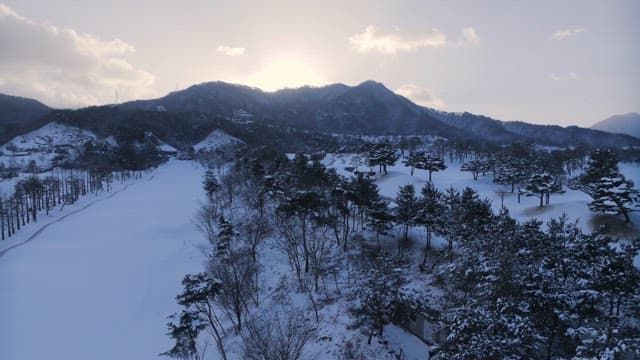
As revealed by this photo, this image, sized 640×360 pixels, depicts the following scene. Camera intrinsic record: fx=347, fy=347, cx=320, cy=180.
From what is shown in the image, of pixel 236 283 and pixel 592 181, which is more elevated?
pixel 592 181

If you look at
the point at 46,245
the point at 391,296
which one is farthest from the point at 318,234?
the point at 46,245

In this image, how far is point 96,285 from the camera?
131 ft

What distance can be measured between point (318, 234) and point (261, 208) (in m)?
11.1

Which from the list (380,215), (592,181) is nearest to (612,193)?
(592,181)

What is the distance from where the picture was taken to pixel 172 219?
68625 mm

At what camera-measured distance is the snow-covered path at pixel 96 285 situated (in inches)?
1155

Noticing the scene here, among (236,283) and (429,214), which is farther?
(429,214)

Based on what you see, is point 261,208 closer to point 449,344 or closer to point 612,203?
point 449,344

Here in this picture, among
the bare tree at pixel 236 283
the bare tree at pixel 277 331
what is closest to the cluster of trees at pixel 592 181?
the bare tree at pixel 277 331

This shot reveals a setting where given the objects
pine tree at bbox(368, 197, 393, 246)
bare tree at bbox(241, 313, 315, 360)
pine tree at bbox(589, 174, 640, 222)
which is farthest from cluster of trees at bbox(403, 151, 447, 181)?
bare tree at bbox(241, 313, 315, 360)

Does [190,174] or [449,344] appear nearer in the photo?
[449,344]

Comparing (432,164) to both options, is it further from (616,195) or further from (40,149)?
(40,149)

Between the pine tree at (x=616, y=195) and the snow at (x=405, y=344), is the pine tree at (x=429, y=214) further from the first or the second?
the pine tree at (x=616, y=195)

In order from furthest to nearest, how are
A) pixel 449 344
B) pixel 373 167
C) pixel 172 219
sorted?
pixel 373 167 < pixel 172 219 < pixel 449 344
